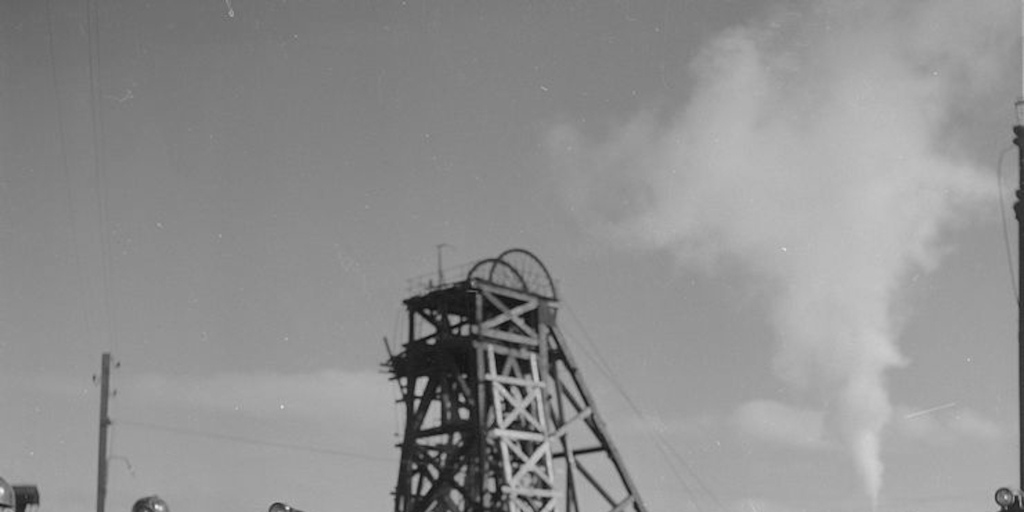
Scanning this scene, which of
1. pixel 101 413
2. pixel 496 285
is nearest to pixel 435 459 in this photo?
pixel 496 285

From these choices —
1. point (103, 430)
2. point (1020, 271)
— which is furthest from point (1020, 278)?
point (103, 430)

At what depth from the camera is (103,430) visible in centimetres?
3681

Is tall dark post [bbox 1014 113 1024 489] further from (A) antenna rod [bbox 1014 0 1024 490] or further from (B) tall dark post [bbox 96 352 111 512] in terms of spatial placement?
(B) tall dark post [bbox 96 352 111 512]

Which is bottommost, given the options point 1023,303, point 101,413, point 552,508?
point 552,508

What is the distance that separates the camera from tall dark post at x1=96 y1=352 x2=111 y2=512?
115 ft

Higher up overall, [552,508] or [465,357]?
[465,357]

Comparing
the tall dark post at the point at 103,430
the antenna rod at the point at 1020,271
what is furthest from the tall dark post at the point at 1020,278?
the tall dark post at the point at 103,430

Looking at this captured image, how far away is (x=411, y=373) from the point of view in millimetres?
43938

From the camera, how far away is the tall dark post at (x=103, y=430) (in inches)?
1383

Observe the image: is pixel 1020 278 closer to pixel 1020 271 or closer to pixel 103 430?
pixel 1020 271

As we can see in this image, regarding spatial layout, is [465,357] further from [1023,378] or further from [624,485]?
[1023,378]

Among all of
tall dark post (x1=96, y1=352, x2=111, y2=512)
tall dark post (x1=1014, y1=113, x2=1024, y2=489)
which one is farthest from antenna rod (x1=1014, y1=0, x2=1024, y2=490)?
tall dark post (x1=96, y1=352, x2=111, y2=512)

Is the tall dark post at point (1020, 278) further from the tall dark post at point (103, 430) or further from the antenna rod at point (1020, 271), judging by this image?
the tall dark post at point (103, 430)

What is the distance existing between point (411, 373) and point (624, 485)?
781cm
